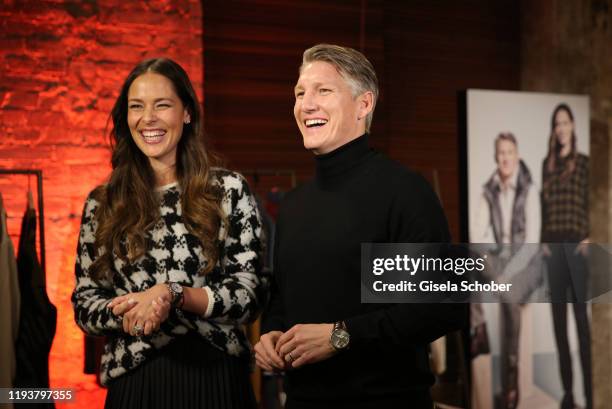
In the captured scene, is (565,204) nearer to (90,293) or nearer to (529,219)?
(529,219)

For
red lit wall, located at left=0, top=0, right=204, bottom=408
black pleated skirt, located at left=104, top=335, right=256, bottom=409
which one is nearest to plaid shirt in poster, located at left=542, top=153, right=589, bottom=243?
red lit wall, located at left=0, top=0, right=204, bottom=408

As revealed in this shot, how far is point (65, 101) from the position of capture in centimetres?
257

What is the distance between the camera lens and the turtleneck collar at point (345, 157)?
4.99ft

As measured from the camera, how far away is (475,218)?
2.96 metres

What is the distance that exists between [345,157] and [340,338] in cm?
38

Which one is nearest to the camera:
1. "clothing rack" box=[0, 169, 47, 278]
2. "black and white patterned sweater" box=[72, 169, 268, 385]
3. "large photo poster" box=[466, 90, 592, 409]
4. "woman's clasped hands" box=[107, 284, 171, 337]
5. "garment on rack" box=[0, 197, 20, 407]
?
"woman's clasped hands" box=[107, 284, 171, 337]

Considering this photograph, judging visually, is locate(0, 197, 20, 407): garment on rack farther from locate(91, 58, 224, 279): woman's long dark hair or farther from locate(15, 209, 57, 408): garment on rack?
locate(91, 58, 224, 279): woman's long dark hair

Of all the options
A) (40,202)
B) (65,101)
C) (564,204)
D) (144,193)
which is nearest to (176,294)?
(144,193)

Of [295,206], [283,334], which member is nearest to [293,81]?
[295,206]

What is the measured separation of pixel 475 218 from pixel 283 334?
1674 millimetres

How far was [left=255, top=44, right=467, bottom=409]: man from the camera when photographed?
1.41 meters

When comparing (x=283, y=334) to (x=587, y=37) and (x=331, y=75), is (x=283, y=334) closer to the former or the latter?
(x=331, y=75)

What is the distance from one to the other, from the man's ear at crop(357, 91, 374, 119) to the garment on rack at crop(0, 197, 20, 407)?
1.26 meters

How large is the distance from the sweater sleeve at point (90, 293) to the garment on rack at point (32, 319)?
0.70 m
